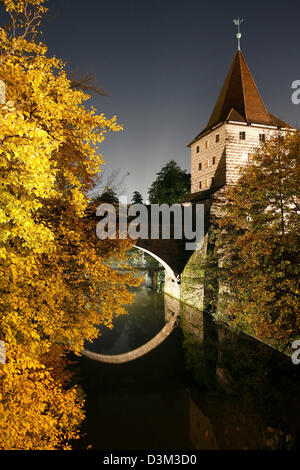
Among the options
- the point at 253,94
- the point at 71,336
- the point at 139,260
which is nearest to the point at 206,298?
the point at 71,336

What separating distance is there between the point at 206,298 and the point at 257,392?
1000cm

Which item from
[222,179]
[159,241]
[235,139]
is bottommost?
[159,241]

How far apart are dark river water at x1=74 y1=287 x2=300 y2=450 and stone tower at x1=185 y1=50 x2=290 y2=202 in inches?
518

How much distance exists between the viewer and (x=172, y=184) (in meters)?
40.8

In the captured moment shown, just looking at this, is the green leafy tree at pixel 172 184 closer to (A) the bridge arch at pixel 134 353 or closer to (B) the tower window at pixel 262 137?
(B) the tower window at pixel 262 137

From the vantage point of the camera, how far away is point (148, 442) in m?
8.12

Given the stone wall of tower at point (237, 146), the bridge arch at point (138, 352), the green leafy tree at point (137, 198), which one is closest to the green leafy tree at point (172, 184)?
the green leafy tree at point (137, 198)

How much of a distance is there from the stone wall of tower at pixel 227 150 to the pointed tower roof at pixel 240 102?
659 mm

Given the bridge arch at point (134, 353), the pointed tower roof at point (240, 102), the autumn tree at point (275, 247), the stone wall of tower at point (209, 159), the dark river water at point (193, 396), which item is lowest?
the bridge arch at point (134, 353)

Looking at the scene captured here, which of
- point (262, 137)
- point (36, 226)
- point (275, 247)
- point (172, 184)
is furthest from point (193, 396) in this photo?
point (172, 184)

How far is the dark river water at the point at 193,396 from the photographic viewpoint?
8242mm

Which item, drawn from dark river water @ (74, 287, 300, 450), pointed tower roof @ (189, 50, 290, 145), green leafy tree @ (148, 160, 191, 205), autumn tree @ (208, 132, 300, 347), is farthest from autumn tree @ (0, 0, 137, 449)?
green leafy tree @ (148, 160, 191, 205)

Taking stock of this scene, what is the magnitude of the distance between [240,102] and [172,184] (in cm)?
1691

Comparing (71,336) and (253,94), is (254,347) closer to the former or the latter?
(71,336)
